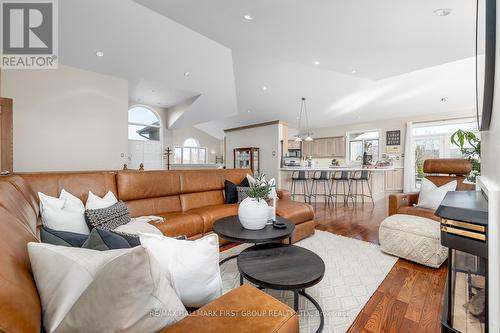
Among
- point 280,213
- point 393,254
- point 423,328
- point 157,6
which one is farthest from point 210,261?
point 157,6

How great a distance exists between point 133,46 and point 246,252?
15.2 ft

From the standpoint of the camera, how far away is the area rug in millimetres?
1594

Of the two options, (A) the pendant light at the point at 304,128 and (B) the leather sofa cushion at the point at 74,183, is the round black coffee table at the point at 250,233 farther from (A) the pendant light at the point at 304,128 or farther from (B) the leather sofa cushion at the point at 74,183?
(A) the pendant light at the point at 304,128

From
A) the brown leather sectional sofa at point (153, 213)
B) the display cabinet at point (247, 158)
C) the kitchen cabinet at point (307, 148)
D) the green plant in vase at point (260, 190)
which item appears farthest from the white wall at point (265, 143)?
the green plant in vase at point (260, 190)

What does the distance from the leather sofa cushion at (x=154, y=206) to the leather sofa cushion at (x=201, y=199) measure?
0.08 meters

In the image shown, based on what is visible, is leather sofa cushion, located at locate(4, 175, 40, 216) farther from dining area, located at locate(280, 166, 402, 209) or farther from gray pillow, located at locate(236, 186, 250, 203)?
dining area, located at locate(280, 166, 402, 209)

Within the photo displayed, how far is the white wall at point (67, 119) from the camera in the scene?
4223 millimetres

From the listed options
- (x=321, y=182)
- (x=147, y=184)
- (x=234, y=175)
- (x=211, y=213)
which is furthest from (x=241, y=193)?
(x=321, y=182)

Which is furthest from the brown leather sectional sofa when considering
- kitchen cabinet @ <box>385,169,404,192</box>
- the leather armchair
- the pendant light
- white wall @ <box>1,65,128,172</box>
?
kitchen cabinet @ <box>385,169,404,192</box>

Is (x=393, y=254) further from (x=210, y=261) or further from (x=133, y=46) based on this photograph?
(x=133, y=46)

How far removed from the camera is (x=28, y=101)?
14.0 ft

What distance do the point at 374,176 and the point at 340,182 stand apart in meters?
0.84

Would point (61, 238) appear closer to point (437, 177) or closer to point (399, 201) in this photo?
point (399, 201)

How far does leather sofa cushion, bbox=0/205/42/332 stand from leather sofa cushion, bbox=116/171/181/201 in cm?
194
